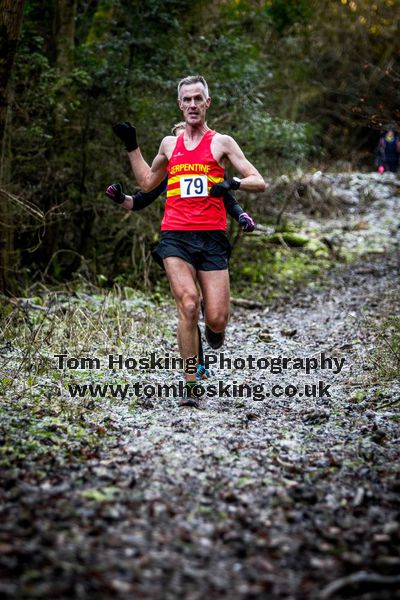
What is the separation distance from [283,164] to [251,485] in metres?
10.5

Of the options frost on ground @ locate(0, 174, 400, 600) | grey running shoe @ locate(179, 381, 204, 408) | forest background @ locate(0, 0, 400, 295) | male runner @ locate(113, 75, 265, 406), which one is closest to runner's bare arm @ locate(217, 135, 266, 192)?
male runner @ locate(113, 75, 265, 406)

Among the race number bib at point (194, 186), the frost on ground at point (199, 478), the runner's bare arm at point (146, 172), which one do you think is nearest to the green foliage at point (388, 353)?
the frost on ground at point (199, 478)

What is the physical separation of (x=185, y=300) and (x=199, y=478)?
177 cm

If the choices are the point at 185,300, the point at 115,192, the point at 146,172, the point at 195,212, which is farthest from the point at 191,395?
the point at 146,172

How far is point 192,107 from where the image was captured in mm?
5227

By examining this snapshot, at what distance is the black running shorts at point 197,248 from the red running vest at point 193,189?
56 mm

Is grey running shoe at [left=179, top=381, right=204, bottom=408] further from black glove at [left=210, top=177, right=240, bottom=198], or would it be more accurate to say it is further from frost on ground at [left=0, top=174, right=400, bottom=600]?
black glove at [left=210, top=177, right=240, bottom=198]

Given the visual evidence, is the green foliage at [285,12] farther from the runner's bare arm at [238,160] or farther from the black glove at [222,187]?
the black glove at [222,187]

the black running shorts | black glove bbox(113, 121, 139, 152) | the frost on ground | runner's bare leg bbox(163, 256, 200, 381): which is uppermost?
black glove bbox(113, 121, 139, 152)

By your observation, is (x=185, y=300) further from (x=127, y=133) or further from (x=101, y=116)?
(x=101, y=116)

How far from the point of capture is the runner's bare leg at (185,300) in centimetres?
516

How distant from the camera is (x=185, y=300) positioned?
514 cm

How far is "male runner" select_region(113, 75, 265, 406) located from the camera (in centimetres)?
519

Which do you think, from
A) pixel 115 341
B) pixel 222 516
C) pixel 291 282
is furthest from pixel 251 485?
pixel 291 282
